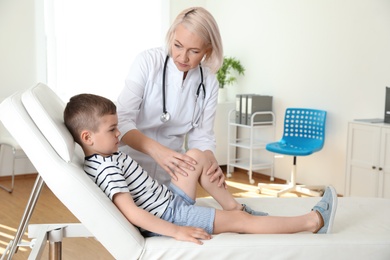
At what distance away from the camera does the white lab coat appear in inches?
85.7

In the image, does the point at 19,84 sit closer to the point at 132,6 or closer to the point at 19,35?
the point at 19,35

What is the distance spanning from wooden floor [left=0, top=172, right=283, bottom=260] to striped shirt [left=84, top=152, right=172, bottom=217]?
1190 millimetres

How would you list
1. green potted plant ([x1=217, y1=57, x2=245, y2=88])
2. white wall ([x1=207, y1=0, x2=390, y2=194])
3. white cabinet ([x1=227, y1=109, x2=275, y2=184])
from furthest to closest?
1. green potted plant ([x1=217, y1=57, x2=245, y2=88])
2. white cabinet ([x1=227, y1=109, x2=275, y2=184])
3. white wall ([x1=207, y1=0, x2=390, y2=194])

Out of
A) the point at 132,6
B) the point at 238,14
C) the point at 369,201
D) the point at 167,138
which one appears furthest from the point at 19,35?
the point at 369,201

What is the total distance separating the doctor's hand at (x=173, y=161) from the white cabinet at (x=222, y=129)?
11.0 feet

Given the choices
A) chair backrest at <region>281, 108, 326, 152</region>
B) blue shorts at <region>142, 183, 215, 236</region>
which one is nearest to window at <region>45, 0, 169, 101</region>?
chair backrest at <region>281, 108, 326, 152</region>

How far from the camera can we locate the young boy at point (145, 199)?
1783 millimetres

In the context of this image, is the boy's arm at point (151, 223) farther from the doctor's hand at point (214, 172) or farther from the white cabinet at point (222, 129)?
the white cabinet at point (222, 129)

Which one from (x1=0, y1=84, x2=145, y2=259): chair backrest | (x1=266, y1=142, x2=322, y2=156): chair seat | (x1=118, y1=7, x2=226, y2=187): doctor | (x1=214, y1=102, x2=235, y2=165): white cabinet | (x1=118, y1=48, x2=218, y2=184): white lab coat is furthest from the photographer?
(x1=214, y1=102, x2=235, y2=165): white cabinet

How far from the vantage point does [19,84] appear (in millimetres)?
4918

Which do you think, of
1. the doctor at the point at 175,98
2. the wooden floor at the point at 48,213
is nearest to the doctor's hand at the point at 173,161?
the doctor at the point at 175,98

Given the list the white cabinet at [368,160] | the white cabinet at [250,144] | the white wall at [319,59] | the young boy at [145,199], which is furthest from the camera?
the white cabinet at [250,144]

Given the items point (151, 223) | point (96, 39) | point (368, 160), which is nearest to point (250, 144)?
point (368, 160)

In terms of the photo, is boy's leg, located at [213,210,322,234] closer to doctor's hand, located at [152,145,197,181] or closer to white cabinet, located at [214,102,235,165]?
doctor's hand, located at [152,145,197,181]
